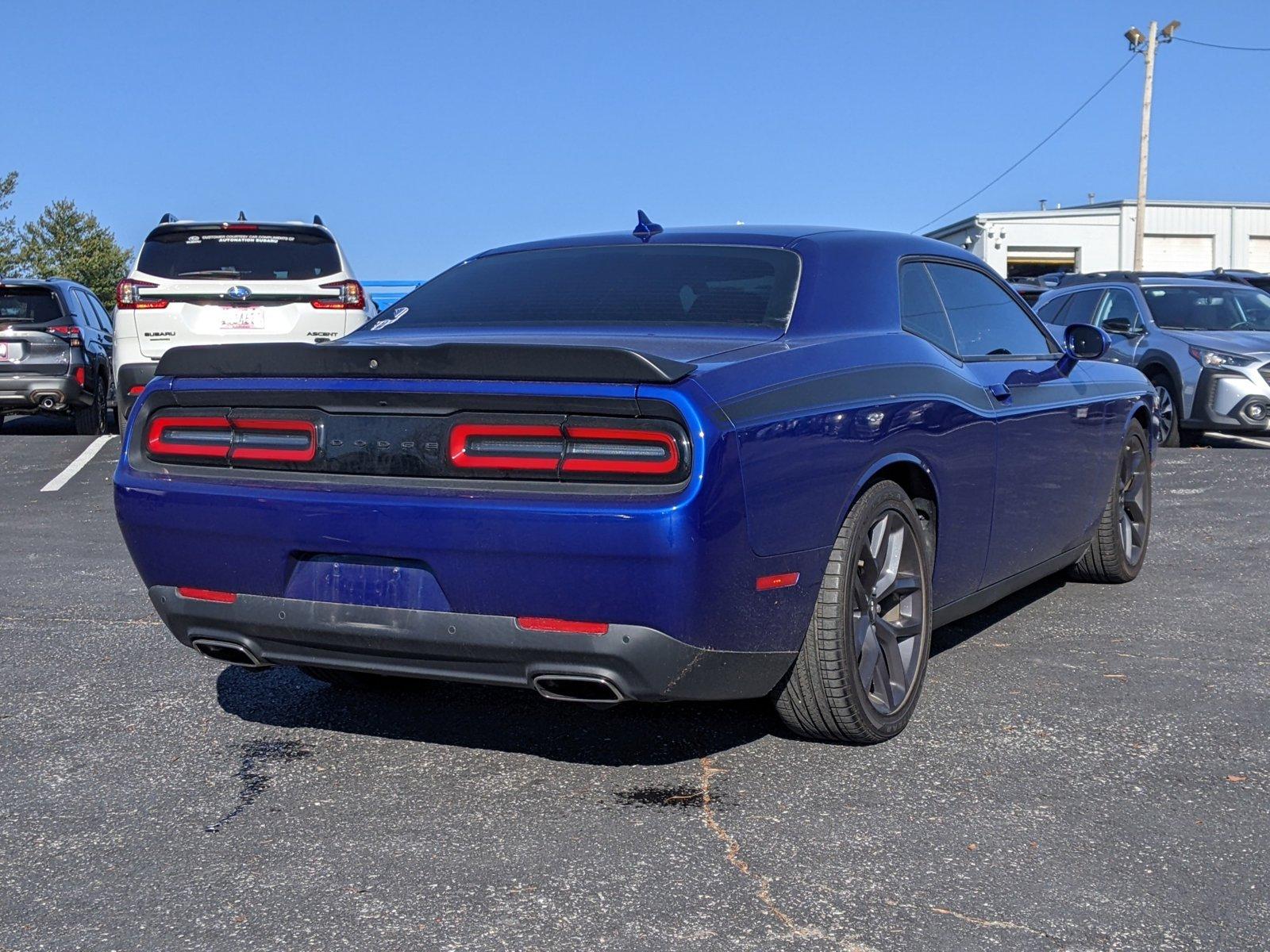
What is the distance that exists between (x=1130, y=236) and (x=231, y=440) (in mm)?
49529

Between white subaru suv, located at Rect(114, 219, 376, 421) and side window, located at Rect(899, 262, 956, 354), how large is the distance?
6.52m

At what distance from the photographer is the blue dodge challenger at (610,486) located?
3.24 m

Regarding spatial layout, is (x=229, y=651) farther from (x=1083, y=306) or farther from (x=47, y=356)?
(x=1083, y=306)

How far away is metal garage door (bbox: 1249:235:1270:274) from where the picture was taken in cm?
5116

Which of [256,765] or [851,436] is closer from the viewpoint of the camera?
[851,436]

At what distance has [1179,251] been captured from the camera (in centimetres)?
5044

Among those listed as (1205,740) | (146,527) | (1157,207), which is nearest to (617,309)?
(146,527)

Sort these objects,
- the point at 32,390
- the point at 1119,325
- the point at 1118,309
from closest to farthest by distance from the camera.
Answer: the point at 1119,325 → the point at 32,390 → the point at 1118,309

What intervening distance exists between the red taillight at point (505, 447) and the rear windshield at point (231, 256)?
7717 millimetres

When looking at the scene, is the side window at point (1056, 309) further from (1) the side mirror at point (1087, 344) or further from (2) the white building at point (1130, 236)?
(2) the white building at point (1130, 236)

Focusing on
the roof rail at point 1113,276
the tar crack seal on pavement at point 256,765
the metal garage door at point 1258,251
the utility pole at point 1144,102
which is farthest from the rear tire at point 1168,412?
the metal garage door at point 1258,251

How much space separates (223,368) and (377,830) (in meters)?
1.21

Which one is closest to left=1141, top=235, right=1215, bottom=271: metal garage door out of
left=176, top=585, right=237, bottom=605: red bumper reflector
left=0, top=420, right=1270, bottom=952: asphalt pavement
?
left=0, top=420, right=1270, bottom=952: asphalt pavement

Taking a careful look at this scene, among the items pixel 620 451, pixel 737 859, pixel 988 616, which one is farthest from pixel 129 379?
pixel 737 859
